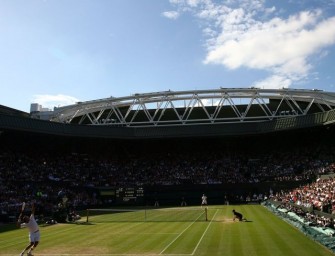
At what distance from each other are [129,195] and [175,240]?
37116mm

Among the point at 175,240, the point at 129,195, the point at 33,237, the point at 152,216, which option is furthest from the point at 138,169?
the point at 33,237

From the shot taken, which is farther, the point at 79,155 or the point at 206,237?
the point at 79,155

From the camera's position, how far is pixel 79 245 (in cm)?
2119

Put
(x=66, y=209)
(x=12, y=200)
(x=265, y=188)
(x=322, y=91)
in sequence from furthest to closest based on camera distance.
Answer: (x=322, y=91) → (x=265, y=188) → (x=12, y=200) → (x=66, y=209)

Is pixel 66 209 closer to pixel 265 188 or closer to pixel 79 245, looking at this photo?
pixel 79 245

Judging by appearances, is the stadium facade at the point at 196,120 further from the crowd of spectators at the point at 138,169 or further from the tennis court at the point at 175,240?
the tennis court at the point at 175,240

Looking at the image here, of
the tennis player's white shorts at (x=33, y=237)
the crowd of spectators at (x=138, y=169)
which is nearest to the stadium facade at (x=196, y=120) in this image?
the crowd of spectators at (x=138, y=169)

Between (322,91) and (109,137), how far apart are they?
35.3 meters

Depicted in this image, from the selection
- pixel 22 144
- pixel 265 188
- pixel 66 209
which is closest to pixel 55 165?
pixel 22 144

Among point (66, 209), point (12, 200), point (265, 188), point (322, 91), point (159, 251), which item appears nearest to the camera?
point (159, 251)

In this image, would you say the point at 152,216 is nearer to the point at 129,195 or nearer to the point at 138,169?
the point at 129,195

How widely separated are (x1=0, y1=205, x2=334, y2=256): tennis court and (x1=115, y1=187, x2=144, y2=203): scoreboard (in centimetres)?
2772

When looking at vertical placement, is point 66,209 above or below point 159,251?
above

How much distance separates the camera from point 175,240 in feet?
71.6
